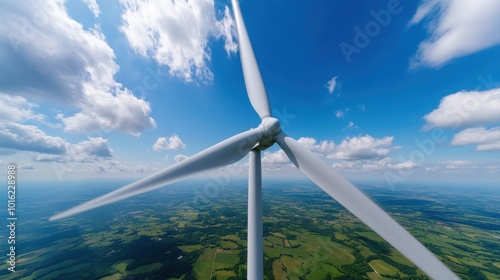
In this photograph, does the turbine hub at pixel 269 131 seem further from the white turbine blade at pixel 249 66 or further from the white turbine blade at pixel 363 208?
the white turbine blade at pixel 249 66

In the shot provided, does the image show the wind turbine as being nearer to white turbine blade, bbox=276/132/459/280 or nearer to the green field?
white turbine blade, bbox=276/132/459/280

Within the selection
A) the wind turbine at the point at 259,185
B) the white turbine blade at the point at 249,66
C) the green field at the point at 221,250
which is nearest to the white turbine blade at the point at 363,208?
the wind turbine at the point at 259,185

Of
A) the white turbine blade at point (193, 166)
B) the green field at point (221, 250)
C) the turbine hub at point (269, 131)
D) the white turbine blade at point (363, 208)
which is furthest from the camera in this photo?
the green field at point (221, 250)

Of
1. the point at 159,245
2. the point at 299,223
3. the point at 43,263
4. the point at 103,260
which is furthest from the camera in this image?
the point at 299,223

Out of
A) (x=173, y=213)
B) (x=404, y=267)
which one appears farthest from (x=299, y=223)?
(x=173, y=213)

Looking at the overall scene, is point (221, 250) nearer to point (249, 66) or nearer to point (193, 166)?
point (193, 166)

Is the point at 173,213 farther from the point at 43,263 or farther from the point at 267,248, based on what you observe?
the point at 267,248
